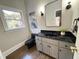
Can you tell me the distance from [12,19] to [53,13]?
2035 mm

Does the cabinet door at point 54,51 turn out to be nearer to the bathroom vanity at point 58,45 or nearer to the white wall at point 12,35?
the bathroom vanity at point 58,45

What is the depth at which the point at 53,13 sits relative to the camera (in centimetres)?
227

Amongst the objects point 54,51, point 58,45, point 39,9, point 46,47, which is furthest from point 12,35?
point 58,45

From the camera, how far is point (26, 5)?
10.9 feet

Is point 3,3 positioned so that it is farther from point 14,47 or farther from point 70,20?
point 70,20

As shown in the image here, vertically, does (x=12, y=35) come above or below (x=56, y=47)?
above

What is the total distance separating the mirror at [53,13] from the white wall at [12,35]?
5.19 ft

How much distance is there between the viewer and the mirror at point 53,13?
2.08m

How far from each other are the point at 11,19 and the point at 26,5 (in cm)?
125

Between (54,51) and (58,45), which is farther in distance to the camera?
(54,51)

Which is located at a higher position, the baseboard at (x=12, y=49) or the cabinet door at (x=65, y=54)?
the cabinet door at (x=65, y=54)

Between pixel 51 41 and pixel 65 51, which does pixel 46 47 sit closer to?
pixel 51 41

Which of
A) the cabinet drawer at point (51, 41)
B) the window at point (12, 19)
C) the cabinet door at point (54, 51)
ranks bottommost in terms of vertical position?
the cabinet door at point (54, 51)

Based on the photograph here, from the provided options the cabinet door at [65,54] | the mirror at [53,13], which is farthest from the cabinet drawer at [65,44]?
the mirror at [53,13]
